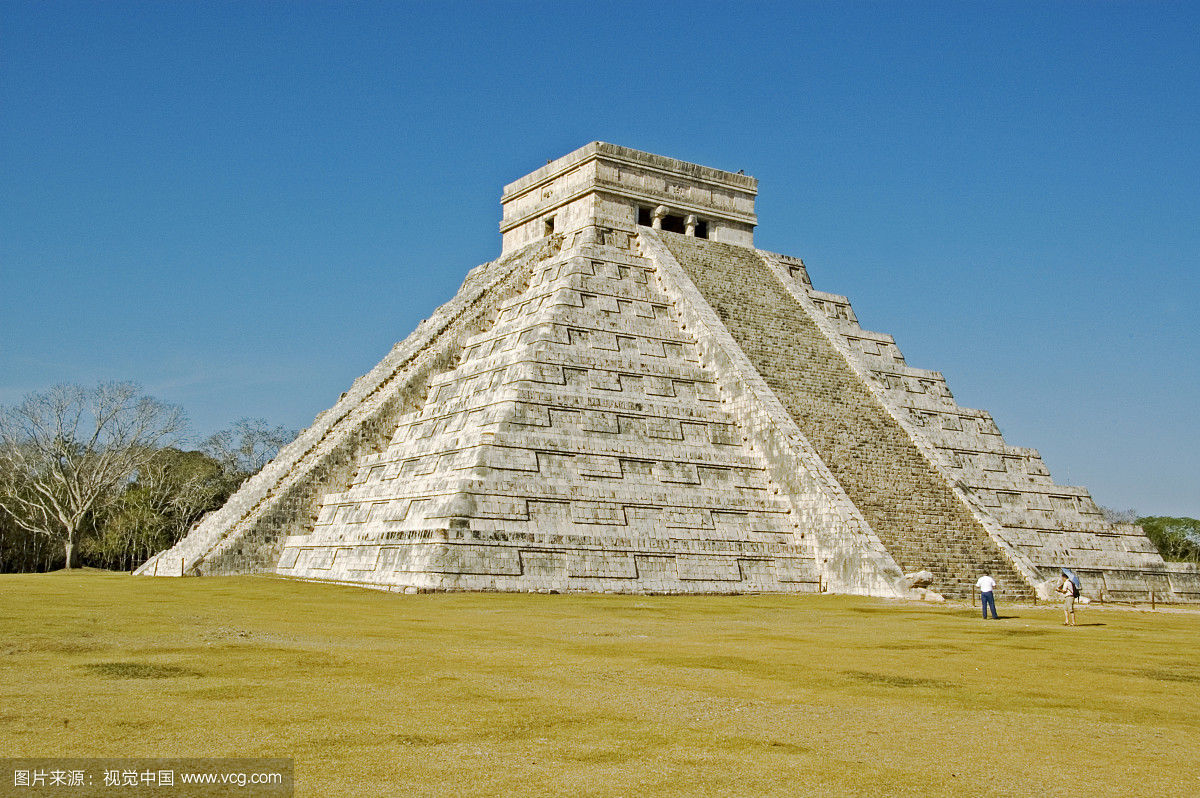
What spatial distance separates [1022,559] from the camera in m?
24.9

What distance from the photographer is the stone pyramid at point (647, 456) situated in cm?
2211

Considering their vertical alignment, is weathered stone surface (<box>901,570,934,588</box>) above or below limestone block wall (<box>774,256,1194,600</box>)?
below

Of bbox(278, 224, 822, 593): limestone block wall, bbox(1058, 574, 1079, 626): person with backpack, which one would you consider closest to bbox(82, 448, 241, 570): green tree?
bbox(278, 224, 822, 593): limestone block wall

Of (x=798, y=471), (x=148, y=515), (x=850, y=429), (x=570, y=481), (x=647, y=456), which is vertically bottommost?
(x=148, y=515)

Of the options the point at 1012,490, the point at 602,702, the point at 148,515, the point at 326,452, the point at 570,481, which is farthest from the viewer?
the point at 148,515

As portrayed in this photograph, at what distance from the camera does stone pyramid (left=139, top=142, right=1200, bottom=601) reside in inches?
870

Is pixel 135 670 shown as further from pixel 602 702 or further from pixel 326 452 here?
pixel 326 452

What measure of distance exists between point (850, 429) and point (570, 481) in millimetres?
8215

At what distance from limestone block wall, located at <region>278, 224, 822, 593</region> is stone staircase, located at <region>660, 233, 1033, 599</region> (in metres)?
1.92

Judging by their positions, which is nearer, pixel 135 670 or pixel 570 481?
pixel 135 670

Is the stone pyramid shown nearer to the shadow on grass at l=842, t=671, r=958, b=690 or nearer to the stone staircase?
the stone staircase

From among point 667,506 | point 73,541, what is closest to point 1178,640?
point 667,506

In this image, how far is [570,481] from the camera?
22.8 m

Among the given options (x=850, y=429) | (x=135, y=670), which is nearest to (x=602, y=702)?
(x=135, y=670)
